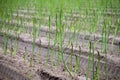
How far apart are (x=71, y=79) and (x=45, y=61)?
38cm

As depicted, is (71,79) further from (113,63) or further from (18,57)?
(18,57)

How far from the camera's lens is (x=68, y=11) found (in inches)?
131

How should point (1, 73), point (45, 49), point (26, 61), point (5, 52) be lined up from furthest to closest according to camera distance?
point (45, 49)
point (5, 52)
point (26, 61)
point (1, 73)

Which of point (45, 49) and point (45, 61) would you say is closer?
point (45, 61)

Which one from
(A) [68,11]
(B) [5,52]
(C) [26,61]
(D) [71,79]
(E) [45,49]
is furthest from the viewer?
(A) [68,11]

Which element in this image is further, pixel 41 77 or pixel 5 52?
pixel 5 52

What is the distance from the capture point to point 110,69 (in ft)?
5.00

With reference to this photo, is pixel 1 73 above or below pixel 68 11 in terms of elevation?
below

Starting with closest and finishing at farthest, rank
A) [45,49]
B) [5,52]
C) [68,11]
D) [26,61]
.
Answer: [26,61], [5,52], [45,49], [68,11]

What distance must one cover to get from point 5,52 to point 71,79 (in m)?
0.67

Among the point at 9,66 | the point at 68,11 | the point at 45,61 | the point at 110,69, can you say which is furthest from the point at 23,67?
the point at 68,11

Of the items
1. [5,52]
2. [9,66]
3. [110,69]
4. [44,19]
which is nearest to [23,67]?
[9,66]

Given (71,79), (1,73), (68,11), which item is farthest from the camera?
(68,11)

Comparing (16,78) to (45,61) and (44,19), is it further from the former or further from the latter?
(44,19)
